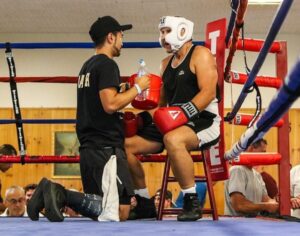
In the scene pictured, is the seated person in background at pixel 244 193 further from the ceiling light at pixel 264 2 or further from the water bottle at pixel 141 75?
the ceiling light at pixel 264 2

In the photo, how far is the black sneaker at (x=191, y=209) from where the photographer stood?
2.24m

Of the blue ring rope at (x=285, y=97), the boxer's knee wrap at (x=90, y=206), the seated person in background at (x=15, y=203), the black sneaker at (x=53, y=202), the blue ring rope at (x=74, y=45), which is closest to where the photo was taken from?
the blue ring rope at (x=285, y=97)

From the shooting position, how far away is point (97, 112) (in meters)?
2.34

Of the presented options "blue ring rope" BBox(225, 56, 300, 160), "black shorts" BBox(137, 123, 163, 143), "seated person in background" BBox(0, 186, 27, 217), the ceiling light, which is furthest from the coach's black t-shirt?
the ceiling light

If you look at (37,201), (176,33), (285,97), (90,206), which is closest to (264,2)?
(176,33)

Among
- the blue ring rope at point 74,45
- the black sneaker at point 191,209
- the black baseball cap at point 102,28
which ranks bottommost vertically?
the black sneaker at point 191,209

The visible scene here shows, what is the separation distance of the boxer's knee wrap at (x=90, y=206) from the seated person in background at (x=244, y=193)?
54.2 inches

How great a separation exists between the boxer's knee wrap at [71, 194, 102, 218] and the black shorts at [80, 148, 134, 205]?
0.16 feet

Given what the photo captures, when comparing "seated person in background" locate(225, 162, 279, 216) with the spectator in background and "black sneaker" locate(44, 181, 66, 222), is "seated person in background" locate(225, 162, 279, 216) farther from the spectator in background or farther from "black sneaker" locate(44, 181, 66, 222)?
"black sneaker" locate(44, 181, 66, 222)

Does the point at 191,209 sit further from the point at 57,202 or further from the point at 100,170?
the point at 57,202

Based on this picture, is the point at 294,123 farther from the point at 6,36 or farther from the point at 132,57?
the point at 6,36

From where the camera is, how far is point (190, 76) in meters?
2.40

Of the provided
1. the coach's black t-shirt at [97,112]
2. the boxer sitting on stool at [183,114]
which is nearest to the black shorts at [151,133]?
the boxer sitting on stool at [183,114]

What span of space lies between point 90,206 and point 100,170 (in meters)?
0.15
